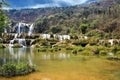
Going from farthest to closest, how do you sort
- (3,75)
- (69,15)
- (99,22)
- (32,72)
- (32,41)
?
(69,15) < (99,22) < (32,41) < (32,72) < (3,75)

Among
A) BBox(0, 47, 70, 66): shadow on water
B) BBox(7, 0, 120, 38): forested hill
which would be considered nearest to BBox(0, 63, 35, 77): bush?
BBox(0, 47, 70, 66): shadow on water

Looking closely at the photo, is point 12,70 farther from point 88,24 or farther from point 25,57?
point 88,24

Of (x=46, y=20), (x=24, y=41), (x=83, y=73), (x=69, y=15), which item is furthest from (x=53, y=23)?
(x=83, y=73)

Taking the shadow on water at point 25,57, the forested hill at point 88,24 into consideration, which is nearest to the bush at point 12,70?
the shadow on water at point 25,57

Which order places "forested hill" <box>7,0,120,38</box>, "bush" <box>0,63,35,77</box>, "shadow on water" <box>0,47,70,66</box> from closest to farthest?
"bush" <box>0,63,35,77</box> → "shadow on water" <box>0,47,70,66</box> → "forested hill" <box>7,0,120,38</box>

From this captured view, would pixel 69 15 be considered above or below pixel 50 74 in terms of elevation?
above

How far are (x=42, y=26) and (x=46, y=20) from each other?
10225 mm

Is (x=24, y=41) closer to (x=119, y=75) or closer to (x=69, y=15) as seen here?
(x=119, y=75)

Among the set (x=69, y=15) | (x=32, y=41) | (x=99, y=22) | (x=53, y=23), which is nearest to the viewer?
(x=32, y=41)

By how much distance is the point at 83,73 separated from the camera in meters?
25.8

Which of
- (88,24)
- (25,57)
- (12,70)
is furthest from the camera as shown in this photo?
(88,24)

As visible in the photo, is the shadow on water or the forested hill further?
the forested hill

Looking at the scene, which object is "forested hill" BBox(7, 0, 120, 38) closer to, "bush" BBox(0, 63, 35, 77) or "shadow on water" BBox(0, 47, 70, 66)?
"shadow on water" BBox(0, 47, 70, 66)

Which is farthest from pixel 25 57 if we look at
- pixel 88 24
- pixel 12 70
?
pixel 88 24
